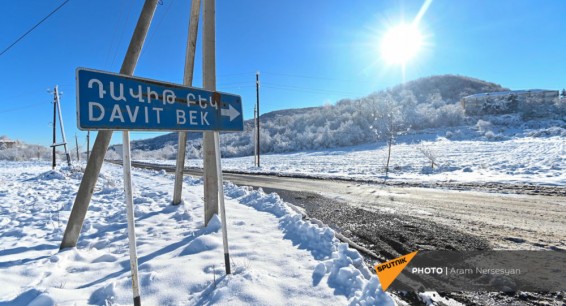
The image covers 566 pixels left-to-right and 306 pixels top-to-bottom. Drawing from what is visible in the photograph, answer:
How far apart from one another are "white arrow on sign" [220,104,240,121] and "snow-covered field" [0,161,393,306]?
1.73 m

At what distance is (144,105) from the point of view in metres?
2.37

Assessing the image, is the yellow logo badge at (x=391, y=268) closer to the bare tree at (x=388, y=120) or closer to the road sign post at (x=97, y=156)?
the road sign post at (x=97, y=156)

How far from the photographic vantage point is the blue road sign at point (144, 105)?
2049 millimetres

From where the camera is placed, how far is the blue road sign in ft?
6.72

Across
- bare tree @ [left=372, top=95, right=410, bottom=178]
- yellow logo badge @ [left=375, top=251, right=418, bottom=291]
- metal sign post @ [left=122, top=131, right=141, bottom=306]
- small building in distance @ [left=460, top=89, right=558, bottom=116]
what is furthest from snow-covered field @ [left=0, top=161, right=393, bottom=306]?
small building in distance @ [left=460, top=89, right=558, bottom=116]

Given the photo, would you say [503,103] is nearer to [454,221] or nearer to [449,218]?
[449,218]

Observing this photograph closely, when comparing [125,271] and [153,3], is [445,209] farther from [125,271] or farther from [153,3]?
[153,3]

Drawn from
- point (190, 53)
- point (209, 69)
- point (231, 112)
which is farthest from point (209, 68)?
point (231, 112)

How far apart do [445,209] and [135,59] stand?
291 inches

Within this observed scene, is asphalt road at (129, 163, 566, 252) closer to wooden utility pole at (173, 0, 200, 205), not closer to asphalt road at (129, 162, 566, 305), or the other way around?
asphalt road at (129, 162, 566, 305)

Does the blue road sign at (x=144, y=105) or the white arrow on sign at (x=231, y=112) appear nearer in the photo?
the blue road sign at (x=144, y=105)

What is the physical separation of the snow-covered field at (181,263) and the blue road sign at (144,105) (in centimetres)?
163

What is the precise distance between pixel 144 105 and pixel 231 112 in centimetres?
99

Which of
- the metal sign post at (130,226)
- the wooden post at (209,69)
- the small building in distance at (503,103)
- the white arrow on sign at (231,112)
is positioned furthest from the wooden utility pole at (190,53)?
the small building in distance at (503,103)
